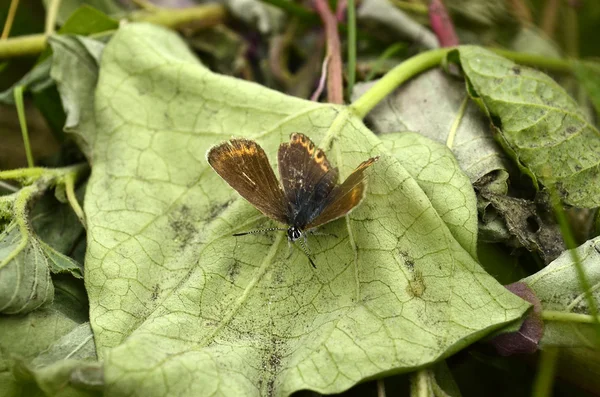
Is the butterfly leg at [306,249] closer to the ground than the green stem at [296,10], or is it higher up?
closer to the ground

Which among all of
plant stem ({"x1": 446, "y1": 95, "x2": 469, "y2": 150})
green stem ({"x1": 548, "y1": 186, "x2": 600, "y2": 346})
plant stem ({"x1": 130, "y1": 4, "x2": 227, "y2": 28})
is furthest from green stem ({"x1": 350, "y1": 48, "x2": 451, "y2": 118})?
plant stem ({"x1": 130, "y1": 4, "x2": 227, "y2": 28})

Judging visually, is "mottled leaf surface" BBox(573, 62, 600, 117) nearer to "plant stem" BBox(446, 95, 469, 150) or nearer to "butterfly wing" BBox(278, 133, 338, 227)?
"plant stem" BBox(446, 95, 469, 150)

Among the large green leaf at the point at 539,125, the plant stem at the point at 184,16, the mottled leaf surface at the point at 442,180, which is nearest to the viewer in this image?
the mottled leaf surface at the point at 442,180

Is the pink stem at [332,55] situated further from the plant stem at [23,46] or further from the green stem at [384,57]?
the plant stem at [23,46]

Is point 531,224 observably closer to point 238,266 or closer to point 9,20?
point 238,266

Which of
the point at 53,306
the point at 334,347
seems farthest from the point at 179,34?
the point at 334,347

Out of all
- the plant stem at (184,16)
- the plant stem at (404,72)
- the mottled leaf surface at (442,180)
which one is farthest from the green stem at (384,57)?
the plant stem at (184,16)
